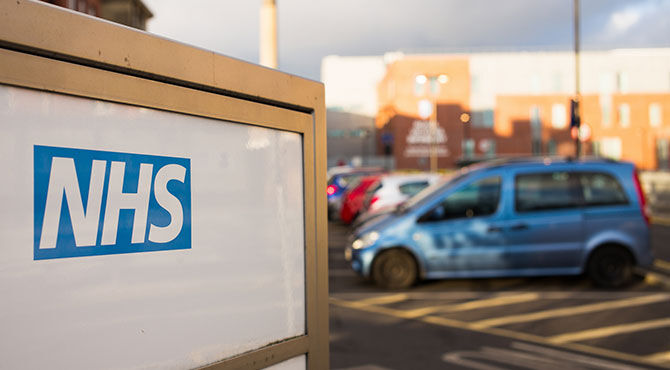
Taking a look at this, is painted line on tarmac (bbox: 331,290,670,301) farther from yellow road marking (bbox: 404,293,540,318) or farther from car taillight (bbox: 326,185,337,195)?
car taillight (bbox: 326,185,337,195)

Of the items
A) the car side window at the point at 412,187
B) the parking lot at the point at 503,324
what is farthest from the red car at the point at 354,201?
the parking lot at the point at 503,324

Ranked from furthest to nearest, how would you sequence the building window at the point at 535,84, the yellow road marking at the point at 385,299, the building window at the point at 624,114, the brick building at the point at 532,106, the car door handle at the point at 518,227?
the building window at the point at 535,84 → the building window at the point at 624,114 → the brick building at the point at 532,106 → the car door handle at the point at 518,227 → the yellow road marking at the point at 385,299

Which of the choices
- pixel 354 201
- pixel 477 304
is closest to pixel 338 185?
pixel 354 201

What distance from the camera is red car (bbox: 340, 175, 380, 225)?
Result: 17766mm

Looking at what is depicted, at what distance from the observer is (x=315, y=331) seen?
1.90 meters

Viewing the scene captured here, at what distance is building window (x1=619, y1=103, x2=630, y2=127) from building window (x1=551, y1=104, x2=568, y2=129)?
494cm

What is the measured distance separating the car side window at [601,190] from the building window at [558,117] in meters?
54.5

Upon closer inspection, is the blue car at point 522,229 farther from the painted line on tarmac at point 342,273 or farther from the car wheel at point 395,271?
the painted line on tarmac at point 342,273

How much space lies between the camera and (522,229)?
9.14m

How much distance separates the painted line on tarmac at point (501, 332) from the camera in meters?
5.81

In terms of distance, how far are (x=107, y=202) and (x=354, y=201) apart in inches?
660

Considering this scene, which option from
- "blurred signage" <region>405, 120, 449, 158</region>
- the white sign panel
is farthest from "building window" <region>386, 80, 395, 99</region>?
the white sign panel

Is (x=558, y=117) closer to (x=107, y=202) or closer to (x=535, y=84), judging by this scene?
(x=535, y=84)

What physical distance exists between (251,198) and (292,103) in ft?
0.95
